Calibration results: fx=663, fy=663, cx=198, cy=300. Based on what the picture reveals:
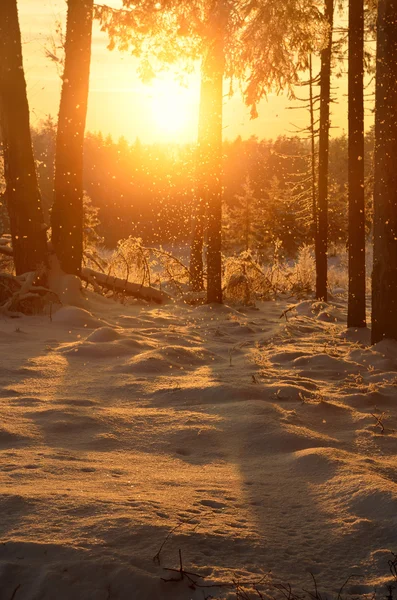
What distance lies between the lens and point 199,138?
14.6 meters

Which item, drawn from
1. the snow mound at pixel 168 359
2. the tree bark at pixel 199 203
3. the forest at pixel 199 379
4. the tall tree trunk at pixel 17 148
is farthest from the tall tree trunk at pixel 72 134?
the snow mound at pixel 168 359

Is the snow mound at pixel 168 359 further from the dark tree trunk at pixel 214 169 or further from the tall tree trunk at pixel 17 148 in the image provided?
the dark tree trunk at pixel 214 169

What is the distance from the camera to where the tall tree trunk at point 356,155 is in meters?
9.91

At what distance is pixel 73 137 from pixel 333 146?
264 ft

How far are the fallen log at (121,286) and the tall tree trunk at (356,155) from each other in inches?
149

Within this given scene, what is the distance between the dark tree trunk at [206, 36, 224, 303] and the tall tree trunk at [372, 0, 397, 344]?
4274mm

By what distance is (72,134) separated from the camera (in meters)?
10.3

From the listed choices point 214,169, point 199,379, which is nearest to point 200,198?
point 214,169

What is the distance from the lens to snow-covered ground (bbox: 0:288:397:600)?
2490 mm

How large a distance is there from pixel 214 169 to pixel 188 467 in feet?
29.3

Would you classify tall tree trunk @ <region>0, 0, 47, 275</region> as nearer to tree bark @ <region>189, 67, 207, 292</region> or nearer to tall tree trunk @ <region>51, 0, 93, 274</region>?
tall tree trunk @ <region>51, 0, 93, 274</region>

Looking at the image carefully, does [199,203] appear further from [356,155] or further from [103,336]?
[103,336]

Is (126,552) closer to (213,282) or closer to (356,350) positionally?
(356,350)

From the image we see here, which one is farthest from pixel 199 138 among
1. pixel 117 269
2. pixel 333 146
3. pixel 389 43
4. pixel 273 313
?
pixel 333 146
